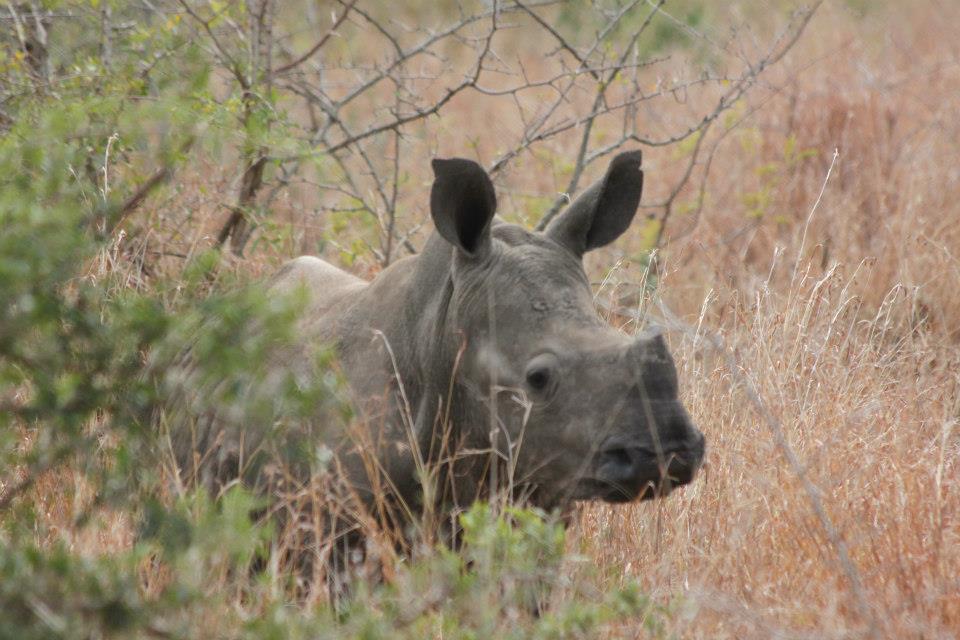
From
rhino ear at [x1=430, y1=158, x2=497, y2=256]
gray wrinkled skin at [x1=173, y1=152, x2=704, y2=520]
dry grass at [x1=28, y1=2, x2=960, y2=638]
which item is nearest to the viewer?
gray wrinkled skin at [x1=173, y1=152, x2=704, y2=520]

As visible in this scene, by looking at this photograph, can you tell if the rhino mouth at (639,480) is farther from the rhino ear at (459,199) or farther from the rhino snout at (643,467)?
the rhino ear at (459,199)

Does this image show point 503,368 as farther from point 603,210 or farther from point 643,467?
→ point 603,210

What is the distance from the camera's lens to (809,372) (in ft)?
19.4

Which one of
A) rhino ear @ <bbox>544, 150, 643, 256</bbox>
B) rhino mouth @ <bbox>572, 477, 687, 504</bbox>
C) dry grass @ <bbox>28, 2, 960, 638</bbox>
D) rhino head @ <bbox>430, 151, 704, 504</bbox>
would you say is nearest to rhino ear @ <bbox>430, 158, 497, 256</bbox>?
rhino head @ <bbox>430, 151, 704, 504</bbox>

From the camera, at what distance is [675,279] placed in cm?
895

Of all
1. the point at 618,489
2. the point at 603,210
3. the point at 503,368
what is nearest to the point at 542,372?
the point at 503,368

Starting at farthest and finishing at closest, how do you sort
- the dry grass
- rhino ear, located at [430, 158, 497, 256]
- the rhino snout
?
rhino ear, located at [430, 158, 497, 256] < the dry grass < the rhino snout

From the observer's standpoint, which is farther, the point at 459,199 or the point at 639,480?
the point at 459,199

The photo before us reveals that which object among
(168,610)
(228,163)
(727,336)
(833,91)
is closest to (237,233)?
(228,163)

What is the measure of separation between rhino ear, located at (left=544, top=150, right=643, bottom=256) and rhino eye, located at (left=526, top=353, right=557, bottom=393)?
648 mm

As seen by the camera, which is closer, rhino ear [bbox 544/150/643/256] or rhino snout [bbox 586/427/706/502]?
rhino snout [bbox 586/427/706/502]

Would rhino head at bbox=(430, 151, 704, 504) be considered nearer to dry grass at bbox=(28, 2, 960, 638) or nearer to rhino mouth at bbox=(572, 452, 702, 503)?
rhino mouth at bbox=(572, 452, 702, 503)

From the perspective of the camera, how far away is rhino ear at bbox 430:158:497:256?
4648 mm

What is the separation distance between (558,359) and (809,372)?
1.94 meters
